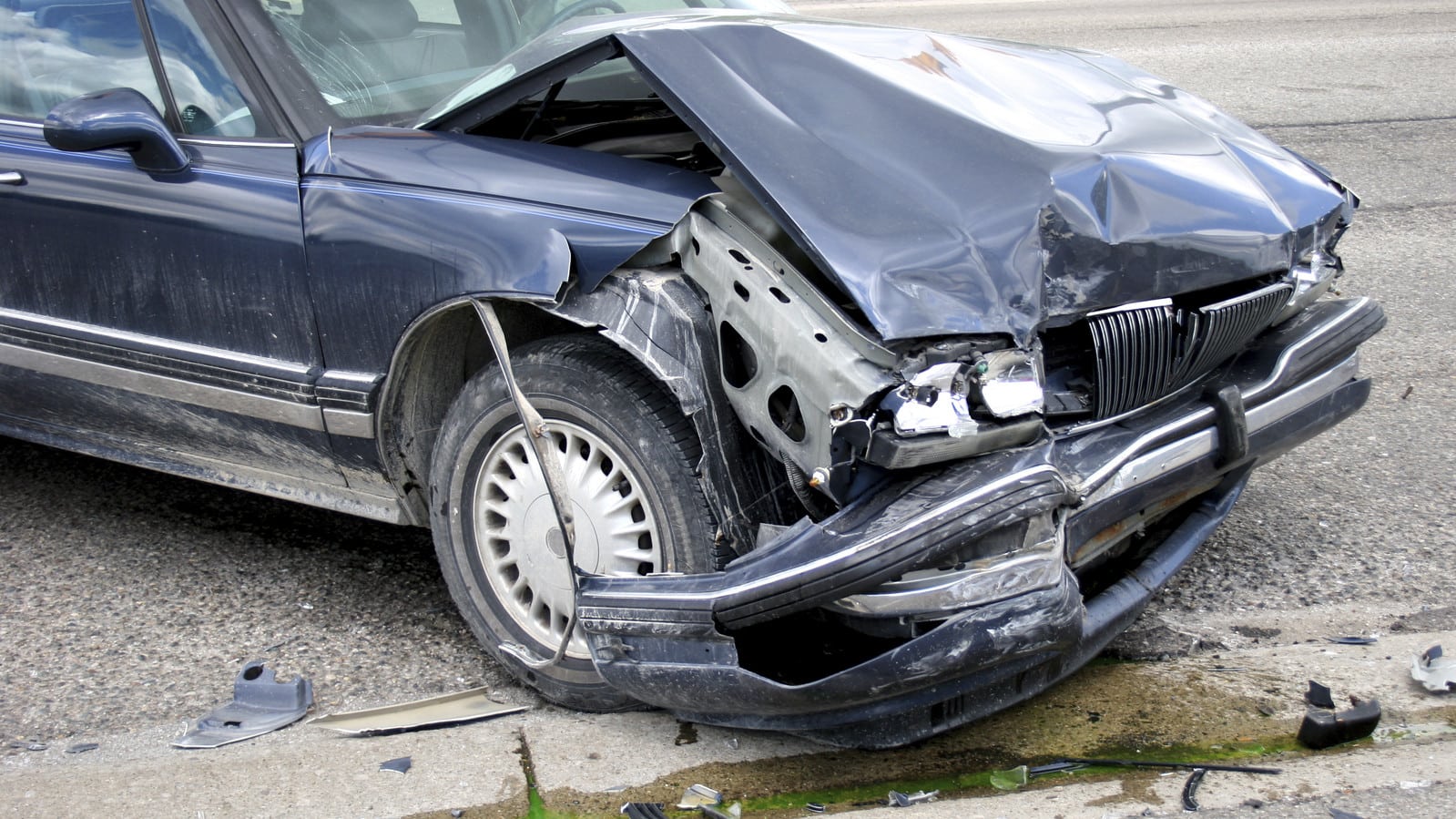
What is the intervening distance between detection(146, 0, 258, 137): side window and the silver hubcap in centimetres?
112

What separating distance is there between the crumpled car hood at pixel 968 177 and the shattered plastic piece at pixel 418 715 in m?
1.35

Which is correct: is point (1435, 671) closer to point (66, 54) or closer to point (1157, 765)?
point (1157, 765)

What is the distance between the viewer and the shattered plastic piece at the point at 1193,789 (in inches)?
106

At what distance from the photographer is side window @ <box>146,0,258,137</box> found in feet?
11.3

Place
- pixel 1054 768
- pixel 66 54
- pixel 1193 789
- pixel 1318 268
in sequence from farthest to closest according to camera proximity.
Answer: pixel 66 54, pixel 1318 268, pixel 1054 768, pixel 1193 789

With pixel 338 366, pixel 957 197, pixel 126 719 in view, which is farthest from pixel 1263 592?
pixel 126 719

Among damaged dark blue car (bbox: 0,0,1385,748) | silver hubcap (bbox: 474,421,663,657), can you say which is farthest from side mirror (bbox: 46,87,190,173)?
silver hubcap (bbox: 474,421,663,657)

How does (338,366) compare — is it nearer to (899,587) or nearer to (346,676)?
(346,676)

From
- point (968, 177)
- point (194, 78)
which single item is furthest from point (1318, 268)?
point (194, 78)

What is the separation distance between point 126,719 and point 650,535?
4.52ft

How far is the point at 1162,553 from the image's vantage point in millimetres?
3240

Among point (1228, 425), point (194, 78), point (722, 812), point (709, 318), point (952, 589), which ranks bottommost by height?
point (722, 812)

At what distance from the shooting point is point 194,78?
3.56m

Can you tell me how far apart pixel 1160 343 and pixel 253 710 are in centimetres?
223
